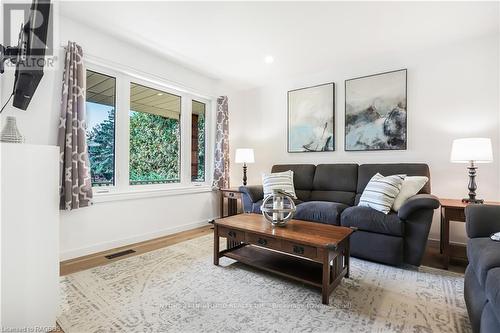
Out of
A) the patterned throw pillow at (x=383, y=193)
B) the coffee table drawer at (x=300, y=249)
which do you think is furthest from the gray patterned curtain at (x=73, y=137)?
the patterned throw pillow at (x=383, y=193)

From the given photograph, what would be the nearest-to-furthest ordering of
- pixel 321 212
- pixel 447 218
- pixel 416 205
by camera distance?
pixel 416 205 < pixel 447 218 < pixel 321 212

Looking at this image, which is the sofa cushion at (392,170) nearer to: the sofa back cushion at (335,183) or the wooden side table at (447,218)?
the sofa back cushion at (335,183)

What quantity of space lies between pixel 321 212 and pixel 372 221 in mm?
523

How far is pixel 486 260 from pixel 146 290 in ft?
6.87

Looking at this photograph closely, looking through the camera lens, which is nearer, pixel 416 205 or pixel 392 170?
pixel 416 205

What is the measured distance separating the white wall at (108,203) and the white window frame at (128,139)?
0.24 feet

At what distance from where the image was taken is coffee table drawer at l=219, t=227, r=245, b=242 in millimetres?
2131

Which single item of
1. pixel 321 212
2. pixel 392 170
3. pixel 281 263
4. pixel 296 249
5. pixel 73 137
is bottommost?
pixel 281 263

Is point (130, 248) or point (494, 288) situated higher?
point (494, 288)

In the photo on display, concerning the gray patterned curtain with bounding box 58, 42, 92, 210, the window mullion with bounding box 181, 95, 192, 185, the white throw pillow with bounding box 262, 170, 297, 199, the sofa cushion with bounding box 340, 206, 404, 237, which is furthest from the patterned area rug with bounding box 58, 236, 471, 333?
the window mullion with bounding box 181, 95, 192, 185

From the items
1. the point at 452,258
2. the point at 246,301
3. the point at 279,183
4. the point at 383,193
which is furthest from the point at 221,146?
the point at 452,258

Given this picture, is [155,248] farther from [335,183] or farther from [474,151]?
[474,151]

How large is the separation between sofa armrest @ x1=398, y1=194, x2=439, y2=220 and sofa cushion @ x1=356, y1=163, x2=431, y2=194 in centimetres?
58

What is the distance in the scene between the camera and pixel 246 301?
1725mm
